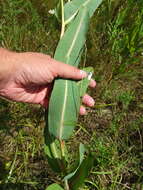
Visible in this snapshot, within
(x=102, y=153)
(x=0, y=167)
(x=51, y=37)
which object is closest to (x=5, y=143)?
(x=0, y=167)

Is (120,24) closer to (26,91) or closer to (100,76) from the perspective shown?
(100,76)

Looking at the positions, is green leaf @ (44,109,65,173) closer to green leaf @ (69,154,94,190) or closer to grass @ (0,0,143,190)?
green leaf @ (69,154,94,190)

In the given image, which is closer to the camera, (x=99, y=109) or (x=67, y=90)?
(x=67, y=90)

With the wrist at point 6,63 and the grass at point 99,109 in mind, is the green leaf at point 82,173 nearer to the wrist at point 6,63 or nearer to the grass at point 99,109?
the grass at point 99,109

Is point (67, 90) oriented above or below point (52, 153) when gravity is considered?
above

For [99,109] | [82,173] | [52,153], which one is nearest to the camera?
[82,173]

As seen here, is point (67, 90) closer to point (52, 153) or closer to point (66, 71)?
point (66, 71)

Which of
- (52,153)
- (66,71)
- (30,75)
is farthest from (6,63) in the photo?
(52,153)

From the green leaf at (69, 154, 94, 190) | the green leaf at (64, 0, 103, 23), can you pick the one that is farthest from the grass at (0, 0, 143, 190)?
the green leaf at (64, 0, 103, 23)
